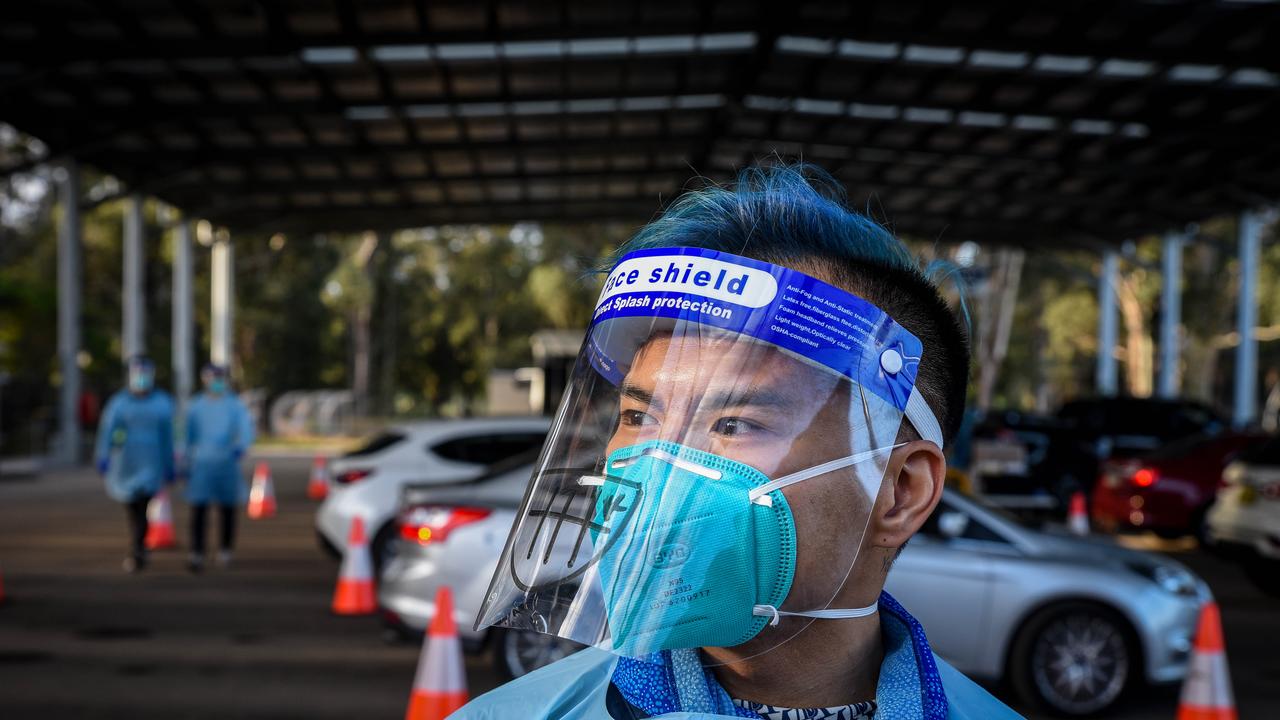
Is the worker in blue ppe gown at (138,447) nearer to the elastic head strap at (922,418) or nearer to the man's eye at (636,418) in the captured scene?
the man's eye at (636,418)

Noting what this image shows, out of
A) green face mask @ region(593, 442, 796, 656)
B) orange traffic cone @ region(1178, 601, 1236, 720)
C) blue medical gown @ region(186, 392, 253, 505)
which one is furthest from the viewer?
blue medical gown @ region(186, 392, 253, 505)

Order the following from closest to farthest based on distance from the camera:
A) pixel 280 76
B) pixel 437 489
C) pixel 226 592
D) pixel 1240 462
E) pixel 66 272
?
pixel 437 489, pixel 226 592, pixel 1240 462, pixel 280 76, pixel 66 272

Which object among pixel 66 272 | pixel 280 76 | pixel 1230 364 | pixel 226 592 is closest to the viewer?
pixel 226 592

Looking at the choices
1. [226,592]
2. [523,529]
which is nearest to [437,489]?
[226,592]

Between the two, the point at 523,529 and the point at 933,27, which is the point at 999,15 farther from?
the point at 523,529

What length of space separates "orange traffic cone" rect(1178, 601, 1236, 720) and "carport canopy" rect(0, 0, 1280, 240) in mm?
10854

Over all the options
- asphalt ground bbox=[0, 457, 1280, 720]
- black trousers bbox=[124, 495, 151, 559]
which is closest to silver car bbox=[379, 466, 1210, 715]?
asphalt ground bbox=[0, 457, 1280, 720]

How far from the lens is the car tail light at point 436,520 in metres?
7.13

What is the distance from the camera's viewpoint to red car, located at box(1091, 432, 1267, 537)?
13.4 metres

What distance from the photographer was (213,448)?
1088 cm

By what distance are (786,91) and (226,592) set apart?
13.3 m

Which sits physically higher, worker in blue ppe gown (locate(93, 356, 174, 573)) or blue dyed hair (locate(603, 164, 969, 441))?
blue dyed hair (locate(603, 164, 969, 441))

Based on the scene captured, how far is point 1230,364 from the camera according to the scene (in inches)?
2537

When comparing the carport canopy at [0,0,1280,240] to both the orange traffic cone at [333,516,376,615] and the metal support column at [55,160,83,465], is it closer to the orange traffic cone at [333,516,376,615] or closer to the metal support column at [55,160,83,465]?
the metal support column at [55,160,83,465]
